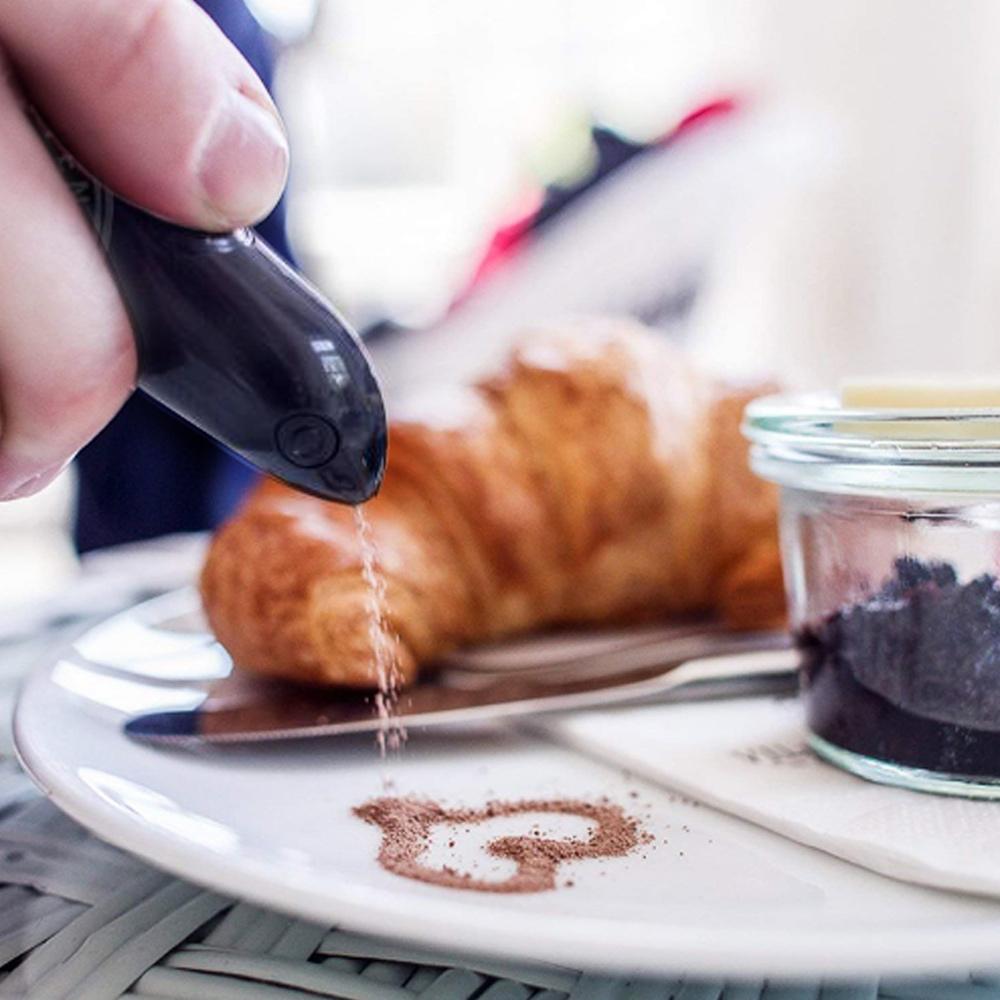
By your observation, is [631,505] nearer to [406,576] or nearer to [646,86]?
[406,576]

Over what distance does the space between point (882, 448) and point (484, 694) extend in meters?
0.24

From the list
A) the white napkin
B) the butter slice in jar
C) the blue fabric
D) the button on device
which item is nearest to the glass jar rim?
the butter slice in jar

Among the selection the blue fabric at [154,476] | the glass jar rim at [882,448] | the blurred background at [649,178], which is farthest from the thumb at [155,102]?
Answer: the blue fabric at [154,476]

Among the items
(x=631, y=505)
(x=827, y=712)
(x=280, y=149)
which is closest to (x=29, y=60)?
(x=280, y=149)

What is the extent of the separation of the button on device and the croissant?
0.30m

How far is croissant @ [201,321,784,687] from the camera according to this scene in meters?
0.85

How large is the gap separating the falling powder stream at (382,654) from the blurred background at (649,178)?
17.2 inches

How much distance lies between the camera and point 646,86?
2.57m

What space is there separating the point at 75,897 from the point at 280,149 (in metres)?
0.28

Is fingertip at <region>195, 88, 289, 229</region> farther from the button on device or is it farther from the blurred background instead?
the blurred background

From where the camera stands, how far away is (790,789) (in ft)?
1.74

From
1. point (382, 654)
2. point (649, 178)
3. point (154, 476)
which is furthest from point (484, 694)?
point (649, 178)

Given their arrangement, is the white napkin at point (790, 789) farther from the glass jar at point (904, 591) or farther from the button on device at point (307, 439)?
the button on device at point (307, 439)

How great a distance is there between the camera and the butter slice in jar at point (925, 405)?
0.53 meters
